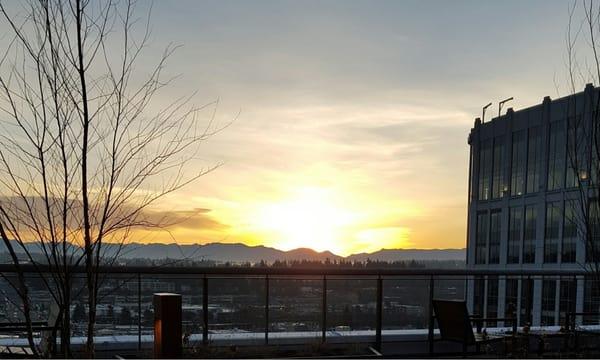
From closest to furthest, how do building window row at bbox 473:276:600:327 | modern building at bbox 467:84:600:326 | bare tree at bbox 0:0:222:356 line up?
bare tree at bbox 0:0:222:356 → building window row at bbox 473:276:600:327 → modern building at bbox 467:84:600:326

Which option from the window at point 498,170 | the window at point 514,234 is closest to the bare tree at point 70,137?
the window at point 514,234

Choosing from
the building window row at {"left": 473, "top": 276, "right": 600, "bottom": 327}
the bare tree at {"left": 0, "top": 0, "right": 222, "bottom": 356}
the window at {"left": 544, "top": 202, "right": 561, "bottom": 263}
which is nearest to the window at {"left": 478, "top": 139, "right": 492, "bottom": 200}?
the window at {"left": 544, "top": 202, "right": 561, "bottom": 263}

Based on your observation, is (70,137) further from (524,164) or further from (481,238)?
(481,238)

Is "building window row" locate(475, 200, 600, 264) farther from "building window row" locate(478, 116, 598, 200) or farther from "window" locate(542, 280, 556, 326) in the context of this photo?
"window" locate(542, 280, 556, 326)

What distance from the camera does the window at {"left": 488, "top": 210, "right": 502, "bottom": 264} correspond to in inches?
1827

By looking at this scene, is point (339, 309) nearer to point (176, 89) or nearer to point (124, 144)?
point (176, 89)

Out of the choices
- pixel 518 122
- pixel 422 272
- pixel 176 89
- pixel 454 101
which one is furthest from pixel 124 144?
pixel 518 122

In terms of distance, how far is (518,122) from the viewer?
44812 millimetres

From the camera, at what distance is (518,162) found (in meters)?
44.7

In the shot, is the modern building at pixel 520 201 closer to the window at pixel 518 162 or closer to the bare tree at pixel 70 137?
the window at pixel 518 162

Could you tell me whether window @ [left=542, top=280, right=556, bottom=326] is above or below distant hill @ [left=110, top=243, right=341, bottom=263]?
below

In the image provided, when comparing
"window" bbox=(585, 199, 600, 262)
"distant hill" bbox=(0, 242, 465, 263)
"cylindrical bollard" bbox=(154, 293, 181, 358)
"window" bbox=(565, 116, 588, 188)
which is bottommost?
"cylindrical bollard" bbox=(154, 293, 181, 358)

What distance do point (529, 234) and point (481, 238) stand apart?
6460mm

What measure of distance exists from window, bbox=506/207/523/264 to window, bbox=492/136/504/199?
238cm
